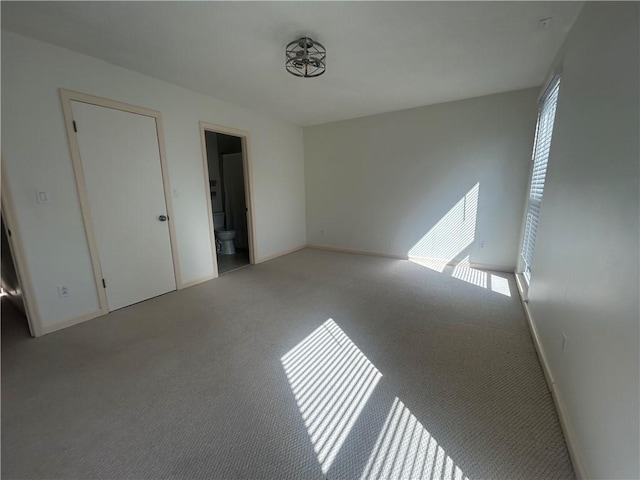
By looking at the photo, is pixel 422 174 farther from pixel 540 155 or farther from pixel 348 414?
pixel 348 414

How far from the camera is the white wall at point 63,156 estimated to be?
212 centimetres

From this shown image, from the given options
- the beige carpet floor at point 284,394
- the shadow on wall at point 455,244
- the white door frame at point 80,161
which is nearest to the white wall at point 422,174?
the shadow on wall at point 455,244

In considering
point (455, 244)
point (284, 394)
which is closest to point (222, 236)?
point (284, 394)

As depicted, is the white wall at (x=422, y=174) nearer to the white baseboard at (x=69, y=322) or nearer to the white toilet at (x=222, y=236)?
the white toilet at (x=222, y=236)

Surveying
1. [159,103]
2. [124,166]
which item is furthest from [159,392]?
[159,103]

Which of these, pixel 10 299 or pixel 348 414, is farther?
pixel 10 299

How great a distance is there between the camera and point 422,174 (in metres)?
4.18

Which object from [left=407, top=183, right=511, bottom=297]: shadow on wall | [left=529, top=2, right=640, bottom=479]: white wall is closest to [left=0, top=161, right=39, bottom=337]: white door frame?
[left=529, top=2, right=640, bottom=479]: white wall

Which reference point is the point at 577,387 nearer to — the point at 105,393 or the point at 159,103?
the point at 105,393

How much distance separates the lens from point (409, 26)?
202 cm

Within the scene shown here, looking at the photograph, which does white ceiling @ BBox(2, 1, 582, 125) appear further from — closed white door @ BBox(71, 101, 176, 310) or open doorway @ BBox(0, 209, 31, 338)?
open doorway @ BBox(0, 209, 31, 338)

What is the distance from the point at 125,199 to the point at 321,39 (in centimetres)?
247

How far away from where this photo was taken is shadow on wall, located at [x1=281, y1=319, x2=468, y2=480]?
3.99ft

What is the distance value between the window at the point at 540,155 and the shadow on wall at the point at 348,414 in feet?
7.23
